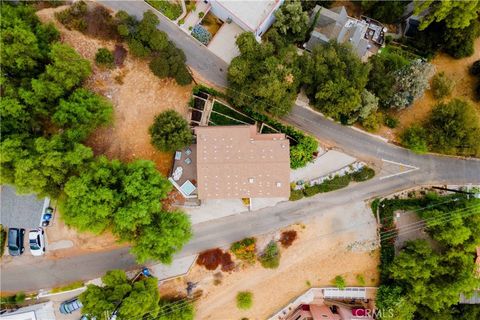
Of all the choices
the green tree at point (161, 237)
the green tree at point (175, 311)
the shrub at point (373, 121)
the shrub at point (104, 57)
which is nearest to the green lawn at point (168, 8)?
the shrub at point (104, 57)

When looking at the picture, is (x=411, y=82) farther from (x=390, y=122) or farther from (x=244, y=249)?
(x=244, y=249)

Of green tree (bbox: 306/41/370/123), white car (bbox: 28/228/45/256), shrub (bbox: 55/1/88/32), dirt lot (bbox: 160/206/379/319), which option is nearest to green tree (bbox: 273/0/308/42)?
green tree (bbox: 306/41/370/123)

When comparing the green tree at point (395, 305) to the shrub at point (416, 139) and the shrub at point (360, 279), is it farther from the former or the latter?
the shrub at point (416, 139)

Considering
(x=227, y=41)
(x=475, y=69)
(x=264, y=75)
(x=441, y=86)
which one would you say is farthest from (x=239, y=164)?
(x=475, y=69)

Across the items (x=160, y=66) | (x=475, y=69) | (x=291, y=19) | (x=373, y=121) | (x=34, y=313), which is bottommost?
(x=34, y=313)

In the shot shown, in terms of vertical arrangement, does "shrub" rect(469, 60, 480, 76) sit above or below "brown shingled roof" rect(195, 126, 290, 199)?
above

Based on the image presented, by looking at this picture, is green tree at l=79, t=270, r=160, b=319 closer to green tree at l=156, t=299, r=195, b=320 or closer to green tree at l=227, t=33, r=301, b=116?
green tree at l=156, t=299, r=195, b=320

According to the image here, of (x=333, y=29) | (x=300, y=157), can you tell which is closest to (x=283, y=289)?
(x=300, y=157)
